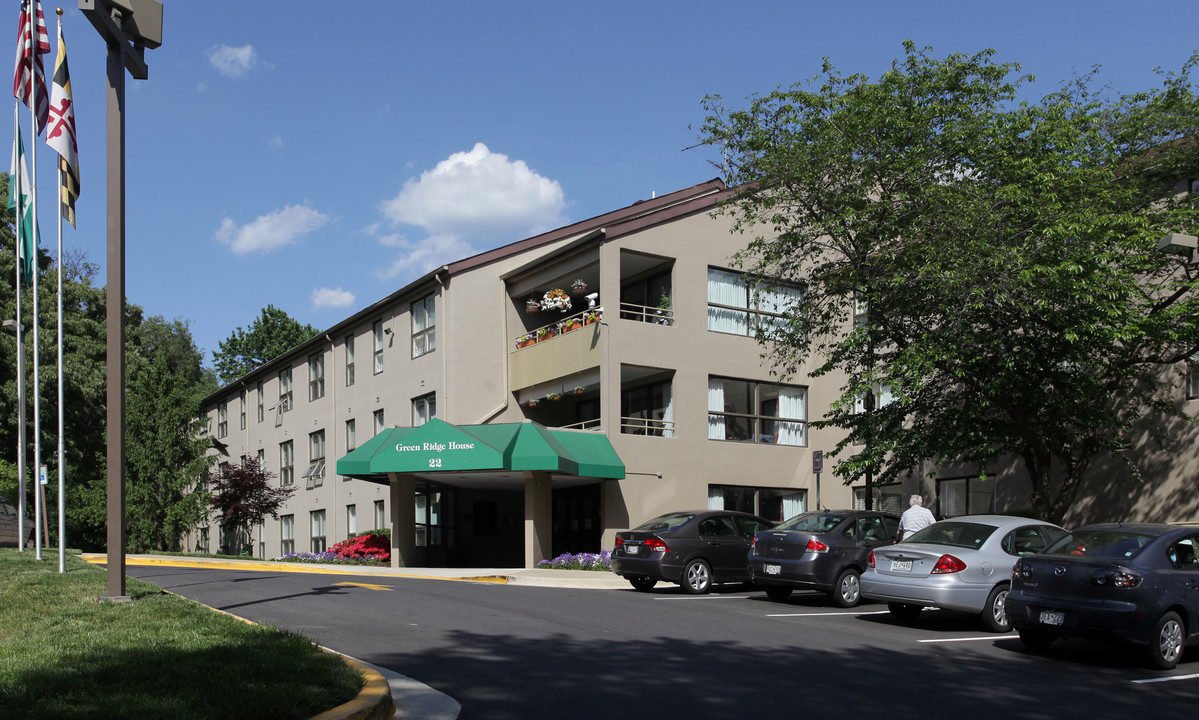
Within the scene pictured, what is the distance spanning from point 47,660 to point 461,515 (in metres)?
23.8

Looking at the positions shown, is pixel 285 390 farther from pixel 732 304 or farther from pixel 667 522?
pixel 667 522

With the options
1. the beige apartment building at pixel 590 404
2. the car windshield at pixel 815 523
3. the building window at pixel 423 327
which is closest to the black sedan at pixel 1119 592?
the car windshield at pixel 815 523

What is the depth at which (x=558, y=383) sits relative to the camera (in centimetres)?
2842

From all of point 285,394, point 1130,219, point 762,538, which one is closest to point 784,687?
point 762,538

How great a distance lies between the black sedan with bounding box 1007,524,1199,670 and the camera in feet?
33.9

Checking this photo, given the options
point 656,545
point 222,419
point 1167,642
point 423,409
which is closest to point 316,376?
point 423,409

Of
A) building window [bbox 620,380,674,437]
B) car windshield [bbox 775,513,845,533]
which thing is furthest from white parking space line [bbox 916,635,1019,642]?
building window [bbox 620,380,674,437]

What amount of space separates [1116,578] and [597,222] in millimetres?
21053

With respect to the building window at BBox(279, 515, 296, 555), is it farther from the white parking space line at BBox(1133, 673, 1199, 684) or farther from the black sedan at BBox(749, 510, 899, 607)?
the white parking space line at BBox(1133, 673, 1199, 684)

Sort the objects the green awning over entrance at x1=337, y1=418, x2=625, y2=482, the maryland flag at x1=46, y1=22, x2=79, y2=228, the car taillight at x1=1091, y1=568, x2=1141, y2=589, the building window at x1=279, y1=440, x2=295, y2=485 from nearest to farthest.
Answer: the car taillight at x1=1091, y1=568, x2=1141, y2=589 < the maryland flag at x1=46, y1=22, x2=79, y2=228 < the green awning over entrance at x1=337, y1=418, x2=625, y2=482 < the building window at x1=279, y1=440, x2=295, y2=485

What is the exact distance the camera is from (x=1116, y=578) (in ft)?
34.4

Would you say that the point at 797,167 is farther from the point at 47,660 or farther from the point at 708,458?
the point at 47,660

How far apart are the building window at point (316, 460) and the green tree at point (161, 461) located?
371 cm

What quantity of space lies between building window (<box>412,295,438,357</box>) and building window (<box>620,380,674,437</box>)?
614 cm
